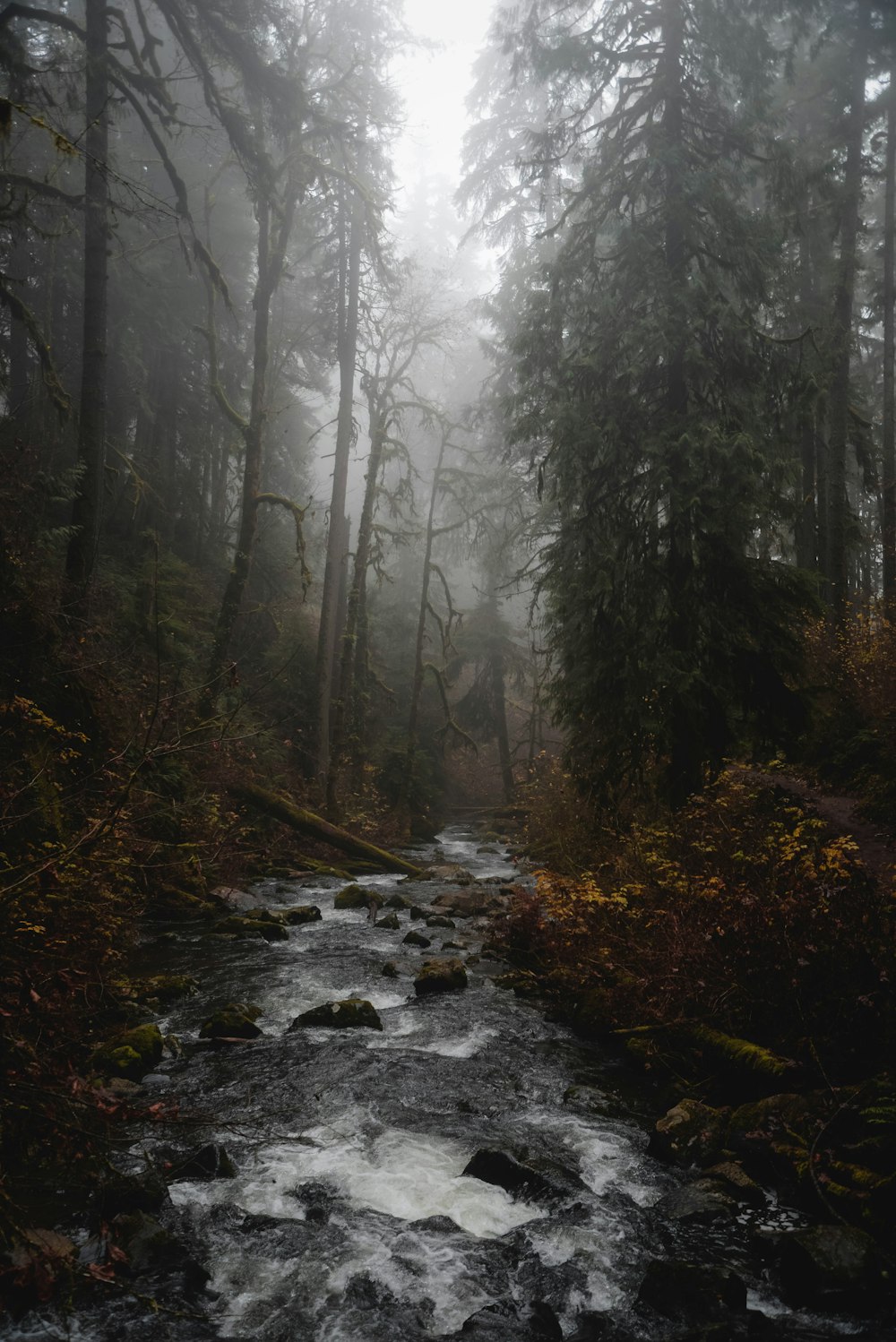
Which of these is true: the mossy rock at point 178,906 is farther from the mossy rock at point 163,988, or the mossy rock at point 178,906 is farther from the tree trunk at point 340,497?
the tree trunk at point 340,497

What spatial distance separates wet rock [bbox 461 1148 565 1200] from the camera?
14.8 ft

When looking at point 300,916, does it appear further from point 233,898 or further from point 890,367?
point 890,367

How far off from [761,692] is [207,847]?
7682 mm

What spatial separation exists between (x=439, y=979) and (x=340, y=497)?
1195 centimetres

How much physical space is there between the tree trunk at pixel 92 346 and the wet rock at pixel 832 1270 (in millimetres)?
9821

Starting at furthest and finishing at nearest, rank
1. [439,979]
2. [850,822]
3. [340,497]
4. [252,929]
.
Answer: [340,497] < [252,929] < [850,822] < [439,979]

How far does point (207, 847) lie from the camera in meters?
10.3

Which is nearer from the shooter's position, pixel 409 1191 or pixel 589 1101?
pixel 409 1191

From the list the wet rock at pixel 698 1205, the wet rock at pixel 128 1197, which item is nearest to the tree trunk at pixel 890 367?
the wet rock at pixel 698 1205

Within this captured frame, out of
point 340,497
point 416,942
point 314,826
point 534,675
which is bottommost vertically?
point 416,942

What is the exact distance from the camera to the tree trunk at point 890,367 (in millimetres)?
15781

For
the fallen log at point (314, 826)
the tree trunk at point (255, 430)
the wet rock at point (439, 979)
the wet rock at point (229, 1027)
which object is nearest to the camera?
the wet rock at point (229, 1027)

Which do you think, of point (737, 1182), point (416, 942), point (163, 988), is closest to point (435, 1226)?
point (737, 1182)

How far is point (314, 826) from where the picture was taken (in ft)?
45.8
